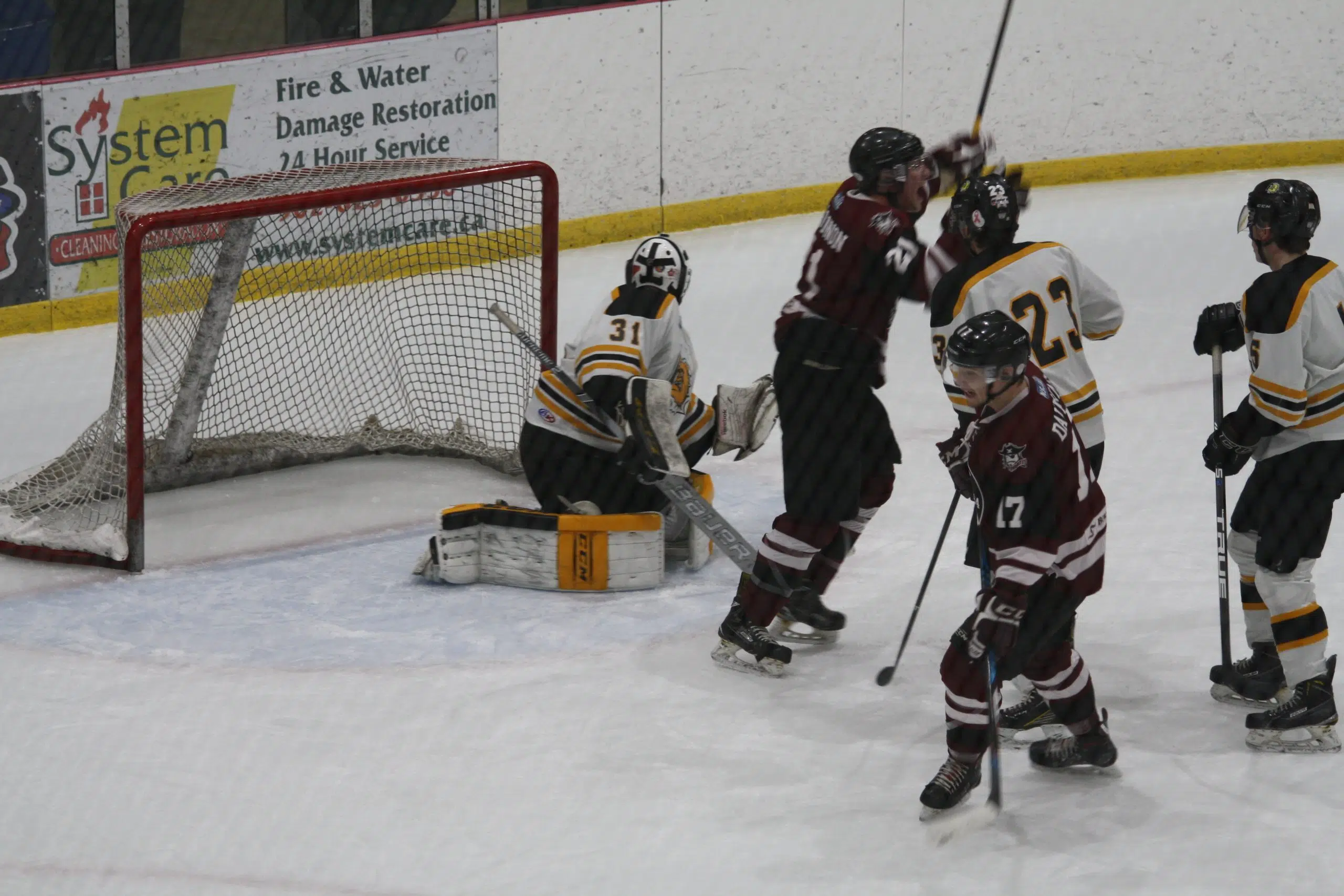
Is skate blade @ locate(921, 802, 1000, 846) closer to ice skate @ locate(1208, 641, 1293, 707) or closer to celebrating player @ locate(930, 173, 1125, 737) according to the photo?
celebrating player @ locate(930, 173, 1125, 737)

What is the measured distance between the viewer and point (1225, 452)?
3.40 m

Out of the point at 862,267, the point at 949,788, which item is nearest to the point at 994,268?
the point at 862,267

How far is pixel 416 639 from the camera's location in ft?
13.1

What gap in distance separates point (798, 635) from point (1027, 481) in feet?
3.83

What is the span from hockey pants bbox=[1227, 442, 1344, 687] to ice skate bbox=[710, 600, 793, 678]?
1.00 m

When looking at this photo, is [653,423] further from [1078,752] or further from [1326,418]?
A: [1326,418]

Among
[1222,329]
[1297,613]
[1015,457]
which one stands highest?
[1222,329]

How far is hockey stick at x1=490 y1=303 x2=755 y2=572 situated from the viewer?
163 inches

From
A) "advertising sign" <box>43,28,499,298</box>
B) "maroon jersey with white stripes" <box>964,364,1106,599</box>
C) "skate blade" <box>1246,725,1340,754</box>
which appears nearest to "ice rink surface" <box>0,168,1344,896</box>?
"skate blade" <box>1246,725,1340,754</box>

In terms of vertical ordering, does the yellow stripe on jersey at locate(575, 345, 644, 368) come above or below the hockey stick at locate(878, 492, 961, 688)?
above

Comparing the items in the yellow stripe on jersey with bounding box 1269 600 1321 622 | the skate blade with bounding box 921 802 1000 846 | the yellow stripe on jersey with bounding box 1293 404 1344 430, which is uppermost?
the yellow stripe on jersey with bounding box 1293 404 1344 430

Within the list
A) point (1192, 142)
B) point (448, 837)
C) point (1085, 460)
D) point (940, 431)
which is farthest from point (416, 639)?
point (1192, 142)

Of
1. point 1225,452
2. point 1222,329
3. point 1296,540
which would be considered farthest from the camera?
point 1222,329

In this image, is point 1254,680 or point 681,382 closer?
point 1254,680
